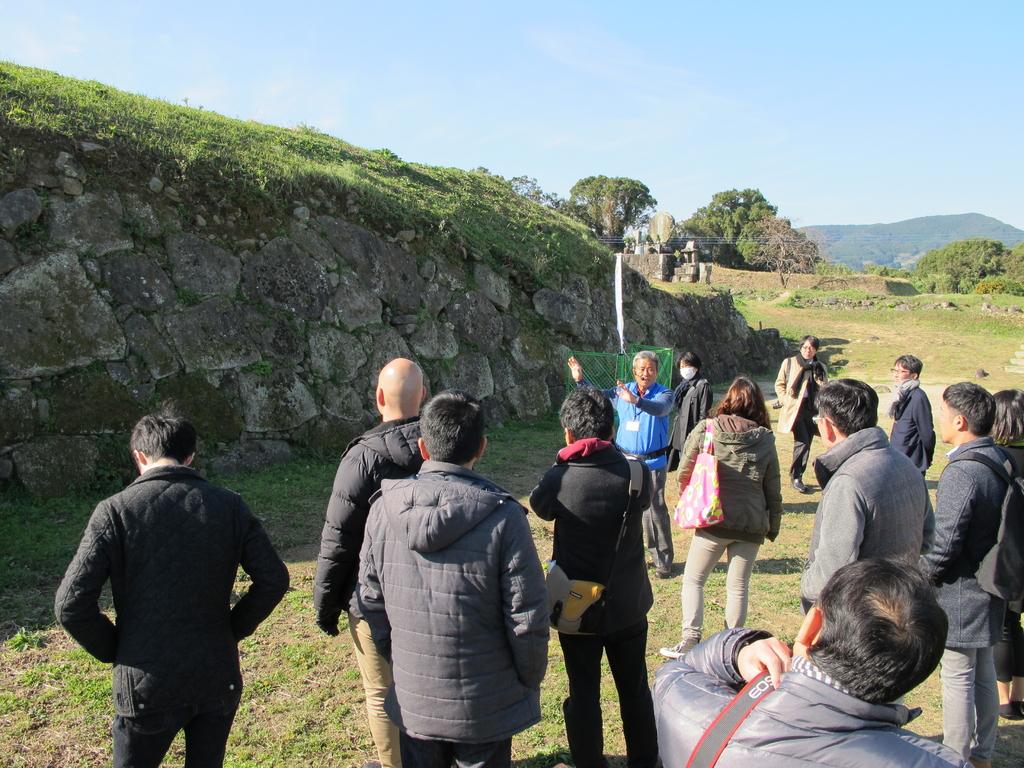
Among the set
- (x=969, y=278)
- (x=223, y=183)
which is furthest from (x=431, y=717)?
(x=969, y=278)

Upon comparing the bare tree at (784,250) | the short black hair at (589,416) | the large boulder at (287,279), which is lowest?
the short black hair at (589,416)

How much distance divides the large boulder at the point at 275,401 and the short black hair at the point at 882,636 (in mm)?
7991

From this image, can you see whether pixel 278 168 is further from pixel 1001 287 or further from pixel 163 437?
pixel 1001 287

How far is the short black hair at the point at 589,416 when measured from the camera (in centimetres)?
332

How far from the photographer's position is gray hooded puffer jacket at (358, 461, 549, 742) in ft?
7.59

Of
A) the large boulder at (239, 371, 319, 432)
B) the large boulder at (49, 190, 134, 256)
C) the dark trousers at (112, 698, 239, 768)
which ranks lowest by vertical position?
the dark trousers at (112, 698, 239, 768)

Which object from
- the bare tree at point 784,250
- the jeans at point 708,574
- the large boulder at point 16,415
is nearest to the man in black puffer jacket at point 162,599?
the jeans at point 708,574

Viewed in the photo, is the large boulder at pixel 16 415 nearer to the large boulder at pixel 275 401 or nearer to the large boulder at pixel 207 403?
the large boulder at pixel 207 403

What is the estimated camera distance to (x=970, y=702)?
335 cm

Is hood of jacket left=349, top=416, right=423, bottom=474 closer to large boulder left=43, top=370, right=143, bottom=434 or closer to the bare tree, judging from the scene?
large boulder left=43, top=370, right=143, bottom=434

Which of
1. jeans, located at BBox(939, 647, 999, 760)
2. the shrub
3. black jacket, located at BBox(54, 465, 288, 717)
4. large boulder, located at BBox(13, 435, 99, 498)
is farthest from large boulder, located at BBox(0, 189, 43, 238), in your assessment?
the shrub

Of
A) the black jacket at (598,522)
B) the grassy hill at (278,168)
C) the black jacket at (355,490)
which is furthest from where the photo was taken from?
the grassy hill at (278,168)

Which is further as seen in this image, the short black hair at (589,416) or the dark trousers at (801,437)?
the dark trousers at (801,437)

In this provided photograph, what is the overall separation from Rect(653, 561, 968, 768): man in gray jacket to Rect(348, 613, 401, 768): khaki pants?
1.67m
